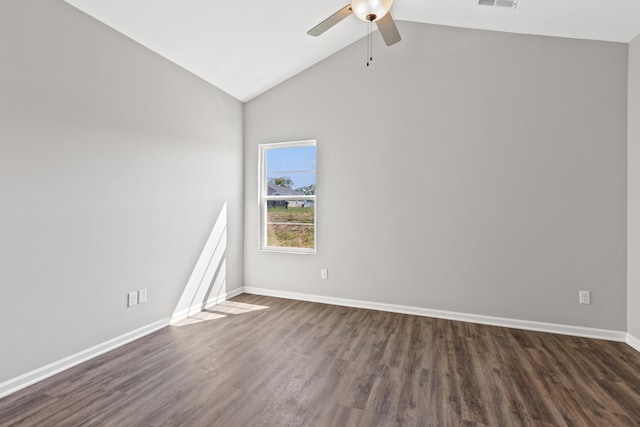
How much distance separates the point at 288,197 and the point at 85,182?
232cm

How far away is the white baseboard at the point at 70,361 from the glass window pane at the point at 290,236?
1.76 m

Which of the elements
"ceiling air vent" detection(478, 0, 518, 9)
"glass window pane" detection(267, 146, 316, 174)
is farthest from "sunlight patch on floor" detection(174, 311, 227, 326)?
"ceiling air vent" detection(478, 0, 518, 9)

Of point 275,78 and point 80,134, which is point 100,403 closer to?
point 80,134

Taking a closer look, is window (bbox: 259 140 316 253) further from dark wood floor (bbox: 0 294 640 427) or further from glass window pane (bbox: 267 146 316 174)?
dark wood floor (bbox: 0 294 640 427)

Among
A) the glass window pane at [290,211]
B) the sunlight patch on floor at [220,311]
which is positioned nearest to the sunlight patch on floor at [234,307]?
the sunlight patch on floor at [220,311]

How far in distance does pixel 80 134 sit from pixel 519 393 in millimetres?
3776

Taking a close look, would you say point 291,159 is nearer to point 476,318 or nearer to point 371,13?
point 371,13

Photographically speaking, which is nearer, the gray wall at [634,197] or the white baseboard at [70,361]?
the white baseboard at [70,361]

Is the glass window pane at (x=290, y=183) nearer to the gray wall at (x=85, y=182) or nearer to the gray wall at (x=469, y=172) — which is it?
the gray wall at (x=469, y=172)

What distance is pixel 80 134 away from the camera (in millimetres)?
2416

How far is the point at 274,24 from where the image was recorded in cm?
310

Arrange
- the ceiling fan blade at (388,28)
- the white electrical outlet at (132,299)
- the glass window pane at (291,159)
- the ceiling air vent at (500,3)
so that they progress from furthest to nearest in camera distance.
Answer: the glass window pane at (291,159)
the white electrical outlet at (132,299)
the ceiling air vent at (500,3)
the ceiling fan blade at (388,28)

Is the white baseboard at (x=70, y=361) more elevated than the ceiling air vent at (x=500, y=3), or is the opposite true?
the ceiling air vent at (x=500, y=3)

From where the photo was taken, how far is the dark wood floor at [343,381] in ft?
6.02
